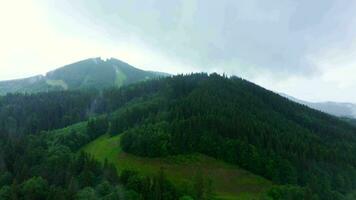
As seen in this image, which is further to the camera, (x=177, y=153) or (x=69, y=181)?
(x=177, y=153)

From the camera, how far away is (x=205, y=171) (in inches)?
6235

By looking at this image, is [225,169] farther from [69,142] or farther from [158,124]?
[69,142]

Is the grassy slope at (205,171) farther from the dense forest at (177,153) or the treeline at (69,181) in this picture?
the treeline at (69,181)

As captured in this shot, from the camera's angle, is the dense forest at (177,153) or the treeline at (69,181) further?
the dense forest at (177,153)

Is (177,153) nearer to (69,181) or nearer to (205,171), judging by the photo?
(205,171)

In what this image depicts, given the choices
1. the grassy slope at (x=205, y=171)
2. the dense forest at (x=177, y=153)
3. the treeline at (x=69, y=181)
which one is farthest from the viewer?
the grassy slope at (x=205, y=171)

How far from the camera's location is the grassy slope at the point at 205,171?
146 m

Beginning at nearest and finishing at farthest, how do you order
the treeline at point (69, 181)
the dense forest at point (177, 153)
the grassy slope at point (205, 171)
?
the treeline at point (69, 181) → the dense forest at point (177, 153) → the grassy slope at point (205, 171)

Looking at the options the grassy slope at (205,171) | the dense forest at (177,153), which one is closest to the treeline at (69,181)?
the dense forest at (177,153)

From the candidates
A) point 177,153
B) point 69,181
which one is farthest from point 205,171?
point 69,181

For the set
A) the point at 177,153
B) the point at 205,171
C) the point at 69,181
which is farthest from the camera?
the point at 177,153

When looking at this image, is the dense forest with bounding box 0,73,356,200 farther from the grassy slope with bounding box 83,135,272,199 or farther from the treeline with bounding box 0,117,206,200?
the grassy slope with bounding box 83,135,272,199

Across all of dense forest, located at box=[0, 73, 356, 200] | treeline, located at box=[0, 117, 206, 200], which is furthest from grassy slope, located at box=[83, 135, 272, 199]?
treeline, located at box=[0, 117, 206, 200]

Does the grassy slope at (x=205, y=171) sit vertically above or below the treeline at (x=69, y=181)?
below
